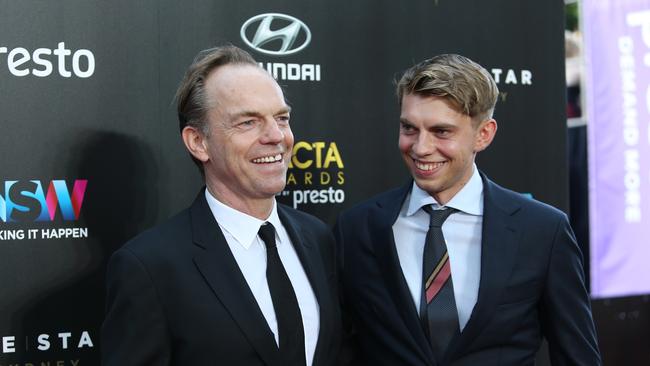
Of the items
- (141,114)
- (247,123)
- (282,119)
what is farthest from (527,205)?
(141,114)

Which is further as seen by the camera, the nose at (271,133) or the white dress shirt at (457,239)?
the white dress shirt at (457,239)

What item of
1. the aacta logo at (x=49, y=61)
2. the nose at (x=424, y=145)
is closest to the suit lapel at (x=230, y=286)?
the nose at (x=424, y=145)

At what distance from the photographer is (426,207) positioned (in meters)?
2.27

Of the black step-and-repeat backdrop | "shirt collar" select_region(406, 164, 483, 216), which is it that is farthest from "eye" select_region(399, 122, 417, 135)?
the black step-and-repeat backdrop

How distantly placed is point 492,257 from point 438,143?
0.35 m

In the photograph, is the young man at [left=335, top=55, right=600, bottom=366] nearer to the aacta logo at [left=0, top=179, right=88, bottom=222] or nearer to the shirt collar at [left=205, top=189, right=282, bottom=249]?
the shirt collar at [left=205, top=189, right=282, bottom=249]

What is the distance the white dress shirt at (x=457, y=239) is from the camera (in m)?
2.16

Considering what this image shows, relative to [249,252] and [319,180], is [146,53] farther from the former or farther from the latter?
[249,252]

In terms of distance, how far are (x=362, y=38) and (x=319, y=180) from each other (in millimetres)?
611

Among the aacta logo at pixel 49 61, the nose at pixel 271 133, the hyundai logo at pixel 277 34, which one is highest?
the hyundai logo at pixel 277 34

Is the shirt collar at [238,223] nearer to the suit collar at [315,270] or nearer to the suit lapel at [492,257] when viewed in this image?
the suit collar at [315,270]

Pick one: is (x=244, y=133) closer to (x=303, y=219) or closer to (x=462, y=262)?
(x=303, y=219)

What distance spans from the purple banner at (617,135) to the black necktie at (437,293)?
10.0ft

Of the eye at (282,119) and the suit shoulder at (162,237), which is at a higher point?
the eye at (282,119)
